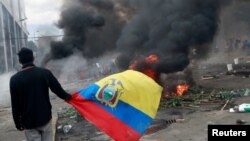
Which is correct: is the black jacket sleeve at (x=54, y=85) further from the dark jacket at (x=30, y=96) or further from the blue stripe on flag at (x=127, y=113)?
the blue stripe on flag at (x=127, y=113)

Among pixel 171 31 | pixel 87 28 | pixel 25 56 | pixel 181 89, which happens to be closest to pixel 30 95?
pixel 25 56

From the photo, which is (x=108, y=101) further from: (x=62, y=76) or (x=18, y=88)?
(x=62, y=76)

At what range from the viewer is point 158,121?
9.38 m

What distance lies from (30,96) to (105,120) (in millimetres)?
1021

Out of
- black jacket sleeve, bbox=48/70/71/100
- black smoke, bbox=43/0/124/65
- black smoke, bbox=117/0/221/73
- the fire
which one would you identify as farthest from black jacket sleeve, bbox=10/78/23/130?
black smoke, bbox=43/0/124/65

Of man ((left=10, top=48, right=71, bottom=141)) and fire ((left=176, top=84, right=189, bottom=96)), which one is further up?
man ((left=10, top=48, right=71, bottom=141))

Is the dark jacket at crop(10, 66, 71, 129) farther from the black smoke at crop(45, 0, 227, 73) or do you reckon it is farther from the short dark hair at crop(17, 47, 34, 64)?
the black smoke at crop(45, 0, 227, 73)

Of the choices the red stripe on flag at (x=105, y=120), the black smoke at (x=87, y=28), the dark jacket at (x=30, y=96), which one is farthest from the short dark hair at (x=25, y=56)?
the black smoke at (x=87, y=28)

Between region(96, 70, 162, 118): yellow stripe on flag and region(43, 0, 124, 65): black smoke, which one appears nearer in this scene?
region(96, 70, 162, 118): yellow stripe on flag

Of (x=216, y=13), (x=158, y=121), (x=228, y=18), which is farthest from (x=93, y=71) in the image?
(x=158, y=121)

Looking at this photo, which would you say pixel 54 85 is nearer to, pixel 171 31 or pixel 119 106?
pixel 119 106

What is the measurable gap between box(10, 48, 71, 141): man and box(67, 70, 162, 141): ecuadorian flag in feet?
1.53

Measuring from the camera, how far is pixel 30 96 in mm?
4285

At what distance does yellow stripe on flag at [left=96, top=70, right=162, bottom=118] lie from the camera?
471 cm
